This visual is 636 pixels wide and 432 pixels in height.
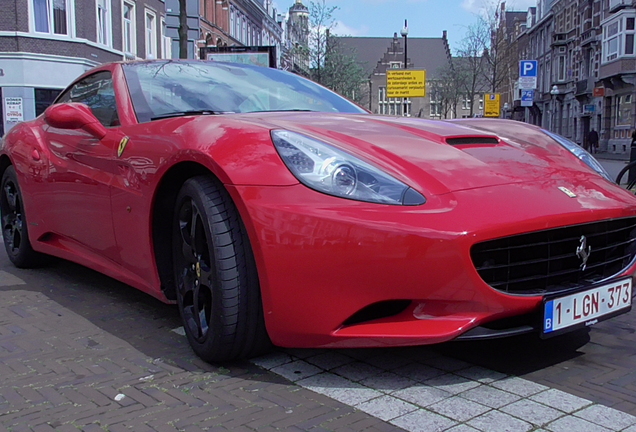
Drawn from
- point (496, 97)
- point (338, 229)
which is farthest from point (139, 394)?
point (496, 97)

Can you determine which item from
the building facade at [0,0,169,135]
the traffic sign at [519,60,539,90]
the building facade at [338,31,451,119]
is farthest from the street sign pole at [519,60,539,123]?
the building facade at [338,31,451,119]

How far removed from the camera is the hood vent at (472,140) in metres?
2.86

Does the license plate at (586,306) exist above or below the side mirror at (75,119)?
below

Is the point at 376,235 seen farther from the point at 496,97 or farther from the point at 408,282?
the point at 496,97

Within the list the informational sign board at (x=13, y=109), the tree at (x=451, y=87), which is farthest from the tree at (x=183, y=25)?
the tree at (x=451, y=87)

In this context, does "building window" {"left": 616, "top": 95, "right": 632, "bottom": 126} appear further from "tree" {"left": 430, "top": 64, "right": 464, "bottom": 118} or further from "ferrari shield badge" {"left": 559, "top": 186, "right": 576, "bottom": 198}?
"ferrari shield badge" {"left": 559, "top": 186, "right": 576, "bottom": 198}

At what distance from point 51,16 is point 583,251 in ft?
77.8

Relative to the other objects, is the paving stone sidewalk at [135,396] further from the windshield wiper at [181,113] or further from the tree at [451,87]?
the tree at [451,87]

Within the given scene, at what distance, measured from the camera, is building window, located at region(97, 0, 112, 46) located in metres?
25.4

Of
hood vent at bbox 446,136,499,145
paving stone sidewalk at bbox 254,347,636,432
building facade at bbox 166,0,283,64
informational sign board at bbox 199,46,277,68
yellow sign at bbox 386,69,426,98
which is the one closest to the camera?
paving stone sidewalk at bbox 254,347,636,432

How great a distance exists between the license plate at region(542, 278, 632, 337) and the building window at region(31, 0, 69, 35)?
23507mm

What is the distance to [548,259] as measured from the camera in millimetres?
2387

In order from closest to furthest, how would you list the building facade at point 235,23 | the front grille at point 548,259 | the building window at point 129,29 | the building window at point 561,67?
1. the front grille at point 548,259
2. the building window at point 129,29
3. the building facade at point 235,23
4. the building window at point 561,67

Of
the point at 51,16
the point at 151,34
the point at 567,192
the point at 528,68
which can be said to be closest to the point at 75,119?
the point at 567,192
